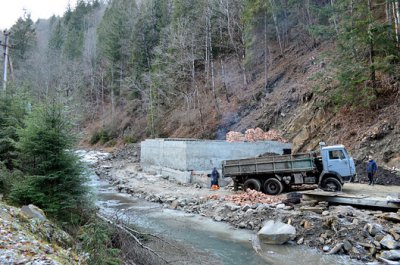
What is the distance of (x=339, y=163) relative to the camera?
16.3m

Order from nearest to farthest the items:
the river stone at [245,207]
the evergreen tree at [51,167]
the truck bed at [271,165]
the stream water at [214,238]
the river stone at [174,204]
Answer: the evergreen tree at [51,167]
the stream water at [214,238]
the river stone at [245,207]
the truck bed at [271,165]
the river stone at [174,204]

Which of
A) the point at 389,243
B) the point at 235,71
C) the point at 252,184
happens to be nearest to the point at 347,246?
the point at 389,243

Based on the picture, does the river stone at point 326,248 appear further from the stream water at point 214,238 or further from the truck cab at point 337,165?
the truck cab at point 337,165

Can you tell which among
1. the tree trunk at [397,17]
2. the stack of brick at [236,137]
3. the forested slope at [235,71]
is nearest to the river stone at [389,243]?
the forested slope at [235,71]

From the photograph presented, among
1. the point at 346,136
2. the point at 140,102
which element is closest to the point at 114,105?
the point at 140,102

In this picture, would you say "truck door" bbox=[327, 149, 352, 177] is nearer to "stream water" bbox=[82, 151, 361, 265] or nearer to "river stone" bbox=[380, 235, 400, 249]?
"river stone" bbox=[380, 235, 400, 249]

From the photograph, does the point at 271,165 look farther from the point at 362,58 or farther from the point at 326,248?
the point at 362,58

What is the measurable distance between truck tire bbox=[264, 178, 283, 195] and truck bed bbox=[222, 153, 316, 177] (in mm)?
472

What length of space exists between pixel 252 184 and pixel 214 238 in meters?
6.44

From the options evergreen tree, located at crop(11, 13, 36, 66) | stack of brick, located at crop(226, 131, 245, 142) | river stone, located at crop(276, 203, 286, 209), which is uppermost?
evergreen tree, located at crop(11, 13, 36, 66)

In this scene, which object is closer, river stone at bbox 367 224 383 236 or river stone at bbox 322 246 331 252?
river stone at bbox 322 246 331 252

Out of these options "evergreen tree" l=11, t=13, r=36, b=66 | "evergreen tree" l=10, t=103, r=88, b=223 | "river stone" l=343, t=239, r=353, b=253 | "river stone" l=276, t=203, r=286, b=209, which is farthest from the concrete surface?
"evergreen tree" l=11, t=13, r=36, b=66

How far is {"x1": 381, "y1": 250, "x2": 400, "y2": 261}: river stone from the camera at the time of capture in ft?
31.2

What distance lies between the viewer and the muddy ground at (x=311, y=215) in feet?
34.6
